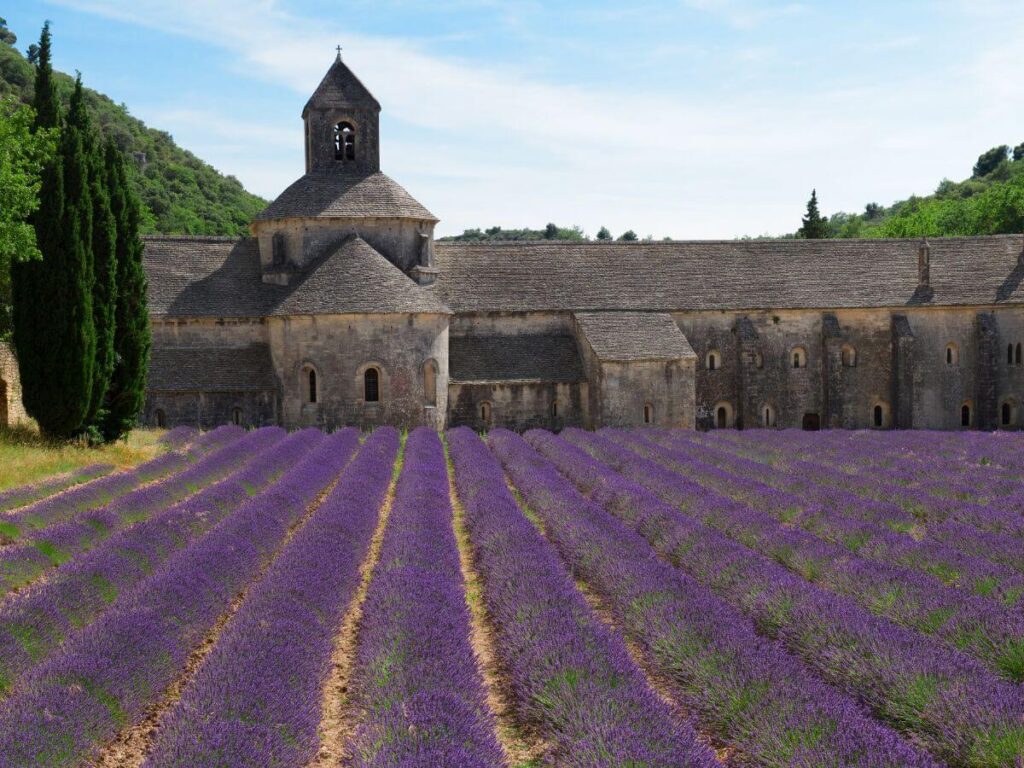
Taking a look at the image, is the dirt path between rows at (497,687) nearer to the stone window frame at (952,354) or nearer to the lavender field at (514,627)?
the lavender field at (514,627)

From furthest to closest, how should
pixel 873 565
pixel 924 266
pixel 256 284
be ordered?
pixel 924 266
pixel 256 284
pixel 873 565

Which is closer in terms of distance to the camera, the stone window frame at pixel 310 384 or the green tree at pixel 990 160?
the stone window frame at pixel 310 384

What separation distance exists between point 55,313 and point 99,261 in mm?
2197

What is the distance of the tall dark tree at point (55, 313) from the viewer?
21.6m

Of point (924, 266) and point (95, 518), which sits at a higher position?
point (924, 266)

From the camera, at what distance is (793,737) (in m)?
6.00

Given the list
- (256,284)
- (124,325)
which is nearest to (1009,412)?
(256,284)

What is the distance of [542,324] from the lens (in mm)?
35125

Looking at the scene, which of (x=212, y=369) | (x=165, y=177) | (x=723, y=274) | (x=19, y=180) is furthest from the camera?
(x=165, y=177)

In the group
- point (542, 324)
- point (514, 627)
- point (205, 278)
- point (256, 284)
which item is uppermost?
point (205, 278)

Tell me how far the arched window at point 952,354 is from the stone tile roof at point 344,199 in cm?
1987

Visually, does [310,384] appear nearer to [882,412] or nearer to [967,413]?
[882,412]

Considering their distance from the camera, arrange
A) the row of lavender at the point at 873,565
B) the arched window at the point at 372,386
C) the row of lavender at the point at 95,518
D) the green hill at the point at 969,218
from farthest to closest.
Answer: the green hill at the point at 969,218
the arched window at the point at 372,386
the row of lavender at the point at 95,518
the row of lavender at the point at 873,565

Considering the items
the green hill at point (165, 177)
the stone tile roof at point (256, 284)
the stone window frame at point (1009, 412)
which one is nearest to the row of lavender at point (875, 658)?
the stone tile roof at point (256, 284)
